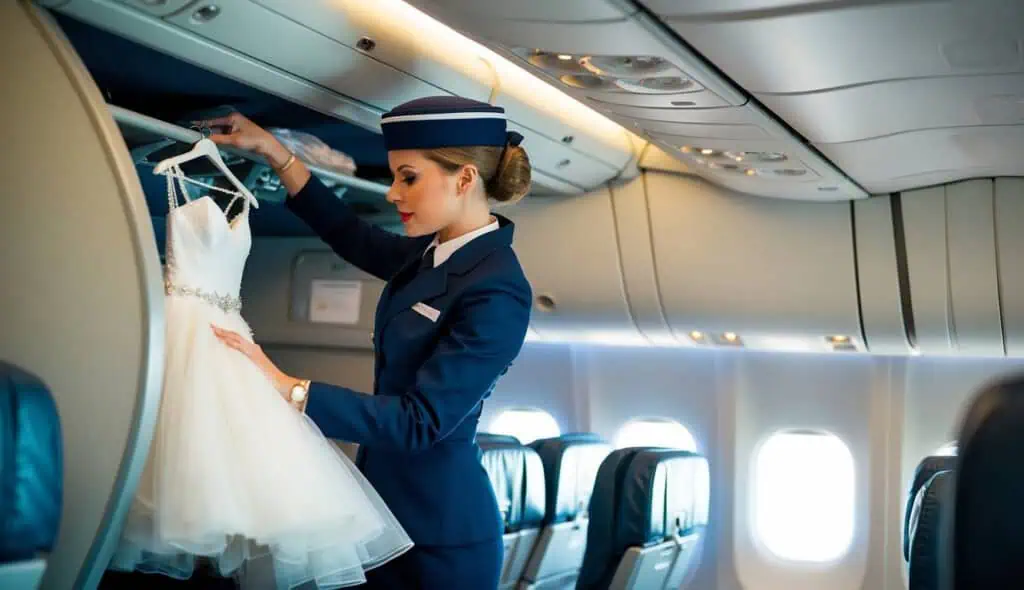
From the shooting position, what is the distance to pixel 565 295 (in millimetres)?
6508

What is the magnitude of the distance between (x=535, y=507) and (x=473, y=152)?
2.74 meters

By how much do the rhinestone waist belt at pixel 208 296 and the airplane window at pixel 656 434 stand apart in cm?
434

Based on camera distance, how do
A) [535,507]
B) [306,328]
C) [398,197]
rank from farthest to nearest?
[306,328]
[535,507]
[398,197]

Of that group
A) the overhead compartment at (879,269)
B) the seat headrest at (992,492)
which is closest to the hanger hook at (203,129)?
the seat headrest at (992,492)

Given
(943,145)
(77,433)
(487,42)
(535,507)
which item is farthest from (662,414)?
(77,433)

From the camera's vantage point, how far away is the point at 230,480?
9.70 feet

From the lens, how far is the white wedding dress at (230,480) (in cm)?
290

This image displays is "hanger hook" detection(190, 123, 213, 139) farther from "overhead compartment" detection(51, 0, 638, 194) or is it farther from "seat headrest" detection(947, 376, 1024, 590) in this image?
"seat headrest" detection(947, 376, 1024, 590)

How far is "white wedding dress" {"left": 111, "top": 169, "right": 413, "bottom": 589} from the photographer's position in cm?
290

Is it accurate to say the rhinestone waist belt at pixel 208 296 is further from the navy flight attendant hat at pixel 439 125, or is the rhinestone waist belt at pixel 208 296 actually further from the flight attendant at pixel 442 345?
the navy flight attendant hat at pixel 439 125

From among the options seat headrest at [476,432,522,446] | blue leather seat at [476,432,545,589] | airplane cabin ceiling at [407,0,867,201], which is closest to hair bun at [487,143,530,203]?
airplane cabin ceiling at [407,0,867,201]

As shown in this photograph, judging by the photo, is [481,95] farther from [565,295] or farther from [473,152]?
[565,295]

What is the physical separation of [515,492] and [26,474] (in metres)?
3.53

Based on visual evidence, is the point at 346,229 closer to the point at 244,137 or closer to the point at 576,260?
the point at 244,137
